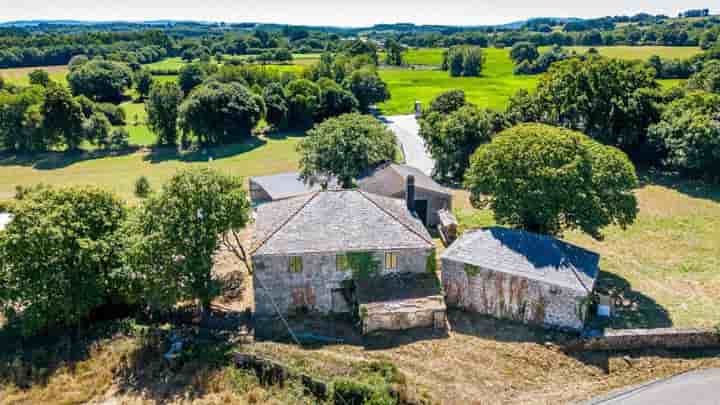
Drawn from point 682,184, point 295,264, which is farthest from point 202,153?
point 682,184

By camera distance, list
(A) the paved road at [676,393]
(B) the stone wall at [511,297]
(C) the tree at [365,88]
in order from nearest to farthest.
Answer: (A) the paved road at [676,393] → (B) the stone wall at [511,297] → (C) the tree at [365,88]

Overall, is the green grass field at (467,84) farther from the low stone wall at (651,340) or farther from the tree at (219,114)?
the low stone wall at (651,340)

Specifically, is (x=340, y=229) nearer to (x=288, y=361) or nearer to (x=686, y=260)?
(x=288, y=361)

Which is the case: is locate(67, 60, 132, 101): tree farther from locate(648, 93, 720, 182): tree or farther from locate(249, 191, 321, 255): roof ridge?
locate(648, 93, 720, 182): tree

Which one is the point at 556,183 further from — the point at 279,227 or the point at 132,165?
the point at 132,165

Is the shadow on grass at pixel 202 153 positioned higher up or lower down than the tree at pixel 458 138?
lower down

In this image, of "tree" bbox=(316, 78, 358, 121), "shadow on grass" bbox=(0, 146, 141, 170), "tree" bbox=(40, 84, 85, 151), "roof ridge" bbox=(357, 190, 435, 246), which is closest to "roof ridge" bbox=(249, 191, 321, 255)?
"roof ridge" bbox=(357, 190, 435, 246)

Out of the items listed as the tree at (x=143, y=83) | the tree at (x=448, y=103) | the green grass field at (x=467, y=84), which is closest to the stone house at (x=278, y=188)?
the tree at (x=448, y=103)
